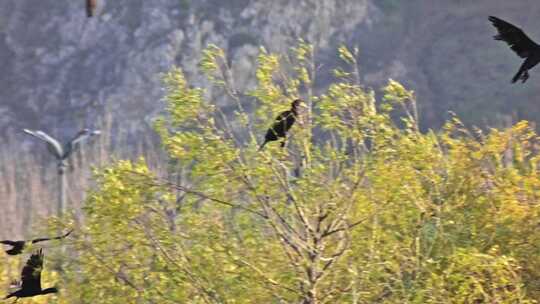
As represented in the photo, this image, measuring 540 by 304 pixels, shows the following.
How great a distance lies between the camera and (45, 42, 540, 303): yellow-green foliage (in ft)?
24.8

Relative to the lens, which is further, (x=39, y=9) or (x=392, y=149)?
(x=39, y=9)

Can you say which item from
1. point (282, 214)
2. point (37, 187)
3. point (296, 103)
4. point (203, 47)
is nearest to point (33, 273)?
point (282, 214)

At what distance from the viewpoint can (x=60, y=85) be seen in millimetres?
53562

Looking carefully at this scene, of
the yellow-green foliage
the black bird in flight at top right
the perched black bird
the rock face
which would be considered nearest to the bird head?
the perched black bird

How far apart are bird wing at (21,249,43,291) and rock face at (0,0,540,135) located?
1723 inches

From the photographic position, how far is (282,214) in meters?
7.73

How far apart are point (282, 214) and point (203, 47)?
149 feet

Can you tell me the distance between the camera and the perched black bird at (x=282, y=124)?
7.33 meters

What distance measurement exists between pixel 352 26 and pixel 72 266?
5245 cm

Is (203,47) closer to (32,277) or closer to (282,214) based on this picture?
(282,214)

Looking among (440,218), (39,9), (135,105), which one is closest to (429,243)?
(440,218)

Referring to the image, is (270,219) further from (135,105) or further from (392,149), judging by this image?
(135,105)

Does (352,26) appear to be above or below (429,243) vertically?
above

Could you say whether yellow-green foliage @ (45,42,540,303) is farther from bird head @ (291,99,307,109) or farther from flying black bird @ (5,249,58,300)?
flying black bird @ (5,249,58,300)
